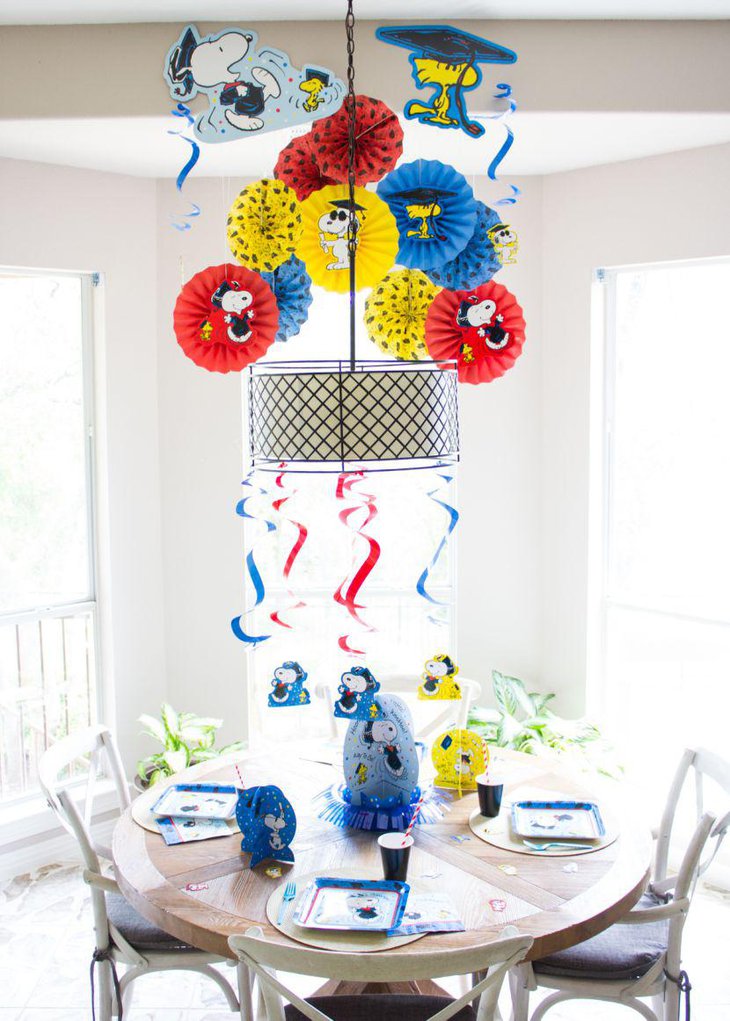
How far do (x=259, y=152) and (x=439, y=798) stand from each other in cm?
227

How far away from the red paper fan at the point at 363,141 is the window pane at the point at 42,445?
6.58 feet

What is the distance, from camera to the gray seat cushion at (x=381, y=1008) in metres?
1.97

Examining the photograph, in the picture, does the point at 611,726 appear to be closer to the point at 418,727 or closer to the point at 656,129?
the point at 418,727

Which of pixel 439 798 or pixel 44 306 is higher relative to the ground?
pixel 44 306

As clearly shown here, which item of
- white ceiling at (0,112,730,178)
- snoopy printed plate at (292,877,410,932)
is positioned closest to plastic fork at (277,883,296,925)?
snoopy printed plate at (292,877,410,932)

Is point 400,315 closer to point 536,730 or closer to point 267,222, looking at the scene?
point 267,222

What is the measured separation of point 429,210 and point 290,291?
1.21 feet

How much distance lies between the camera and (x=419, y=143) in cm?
324

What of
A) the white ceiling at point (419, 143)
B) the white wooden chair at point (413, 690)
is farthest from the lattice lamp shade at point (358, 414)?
the white ceiling at point (419, 143)

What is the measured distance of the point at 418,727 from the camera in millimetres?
4012

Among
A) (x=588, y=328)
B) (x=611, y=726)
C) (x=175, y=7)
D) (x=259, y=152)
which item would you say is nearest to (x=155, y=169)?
(x=259, y=152)

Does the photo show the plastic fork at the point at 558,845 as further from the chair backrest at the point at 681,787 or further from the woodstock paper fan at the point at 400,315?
the woodstock paper fan at the point at 400,315

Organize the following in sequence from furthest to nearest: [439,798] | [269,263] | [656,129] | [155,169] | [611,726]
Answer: [611,726] → [155,169] → [656,129] → [439,798] → [269,263]

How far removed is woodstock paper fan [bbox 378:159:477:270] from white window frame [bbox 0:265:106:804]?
2.10 m
